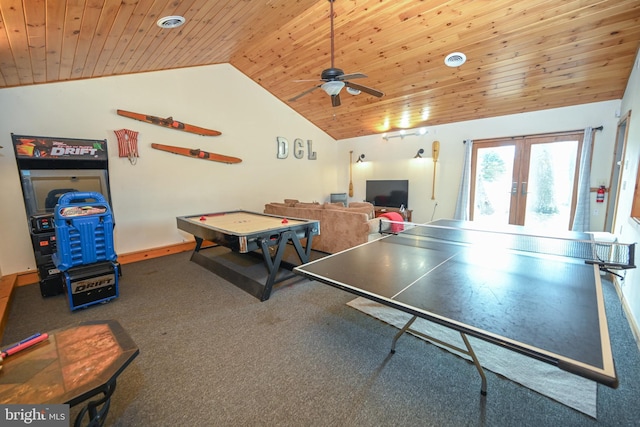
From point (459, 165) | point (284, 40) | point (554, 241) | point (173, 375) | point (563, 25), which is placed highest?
point (284, 40)

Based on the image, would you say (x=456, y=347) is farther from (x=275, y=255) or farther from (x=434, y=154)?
(x=434, y=154)

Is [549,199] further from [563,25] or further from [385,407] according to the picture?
[385,407]

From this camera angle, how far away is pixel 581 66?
11.6 ft

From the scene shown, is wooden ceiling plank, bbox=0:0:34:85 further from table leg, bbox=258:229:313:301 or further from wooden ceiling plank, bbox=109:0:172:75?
table leg, bbox=258:229:313:301

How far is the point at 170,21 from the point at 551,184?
6386mm

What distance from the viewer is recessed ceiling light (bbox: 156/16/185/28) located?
2721 millimetres

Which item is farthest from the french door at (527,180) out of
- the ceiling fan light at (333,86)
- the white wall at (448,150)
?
the ceiling fan light at (333,86)

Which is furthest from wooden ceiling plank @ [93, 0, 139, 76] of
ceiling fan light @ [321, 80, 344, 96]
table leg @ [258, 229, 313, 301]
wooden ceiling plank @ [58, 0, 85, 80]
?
table leg @ [258, 229, 313, 301]

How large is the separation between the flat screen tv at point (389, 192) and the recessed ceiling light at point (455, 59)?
9.81 ft

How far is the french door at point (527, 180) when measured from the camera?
4668 millimetres

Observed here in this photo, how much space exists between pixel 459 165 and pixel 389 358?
5077 millimetres

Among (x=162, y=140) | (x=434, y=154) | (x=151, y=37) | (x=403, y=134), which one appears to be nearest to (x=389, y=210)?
(x=434, y=154)

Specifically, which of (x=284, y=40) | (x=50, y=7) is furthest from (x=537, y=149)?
(x=50, y=7)

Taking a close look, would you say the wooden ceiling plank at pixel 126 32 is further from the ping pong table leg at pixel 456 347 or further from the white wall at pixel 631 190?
the white wall at pixel 631 190
